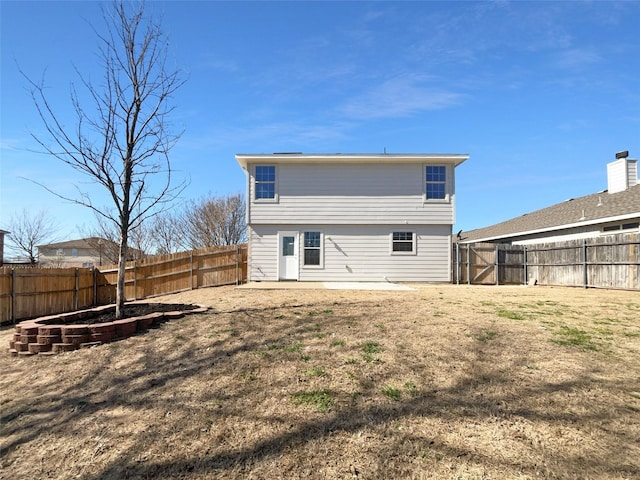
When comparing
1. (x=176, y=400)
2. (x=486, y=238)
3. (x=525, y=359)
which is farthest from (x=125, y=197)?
(x=486, y=238)

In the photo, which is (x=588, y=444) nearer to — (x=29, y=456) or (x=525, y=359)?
(x=525, y=359)

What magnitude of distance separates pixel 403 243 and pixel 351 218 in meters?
2.52

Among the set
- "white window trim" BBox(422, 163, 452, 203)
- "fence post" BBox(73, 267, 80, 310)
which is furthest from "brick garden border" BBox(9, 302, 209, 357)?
"white window trim" BBox(422, 163, 452, 203)

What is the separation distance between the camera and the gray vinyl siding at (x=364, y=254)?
52.4 ft

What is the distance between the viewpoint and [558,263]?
15438 mm

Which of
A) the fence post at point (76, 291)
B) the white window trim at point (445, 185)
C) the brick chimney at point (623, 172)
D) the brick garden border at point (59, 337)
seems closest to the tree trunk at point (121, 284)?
the brick garden border at point (59, 337)

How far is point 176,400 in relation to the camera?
12.4 ft

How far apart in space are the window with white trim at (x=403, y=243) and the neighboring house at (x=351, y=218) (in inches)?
1.7

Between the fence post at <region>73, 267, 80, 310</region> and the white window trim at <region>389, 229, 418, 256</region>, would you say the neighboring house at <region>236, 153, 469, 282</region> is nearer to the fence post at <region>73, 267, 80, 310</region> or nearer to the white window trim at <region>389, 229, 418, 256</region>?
the white window trim at <region>389, 229, 418, 256</region>

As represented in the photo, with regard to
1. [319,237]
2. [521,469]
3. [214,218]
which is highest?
[214,218]

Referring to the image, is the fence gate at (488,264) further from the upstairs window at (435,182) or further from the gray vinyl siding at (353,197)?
the upstairs window at (435,182)

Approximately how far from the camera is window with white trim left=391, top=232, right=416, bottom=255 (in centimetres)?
1611

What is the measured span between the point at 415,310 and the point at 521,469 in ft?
15.5

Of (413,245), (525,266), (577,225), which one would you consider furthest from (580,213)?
(413,245)
